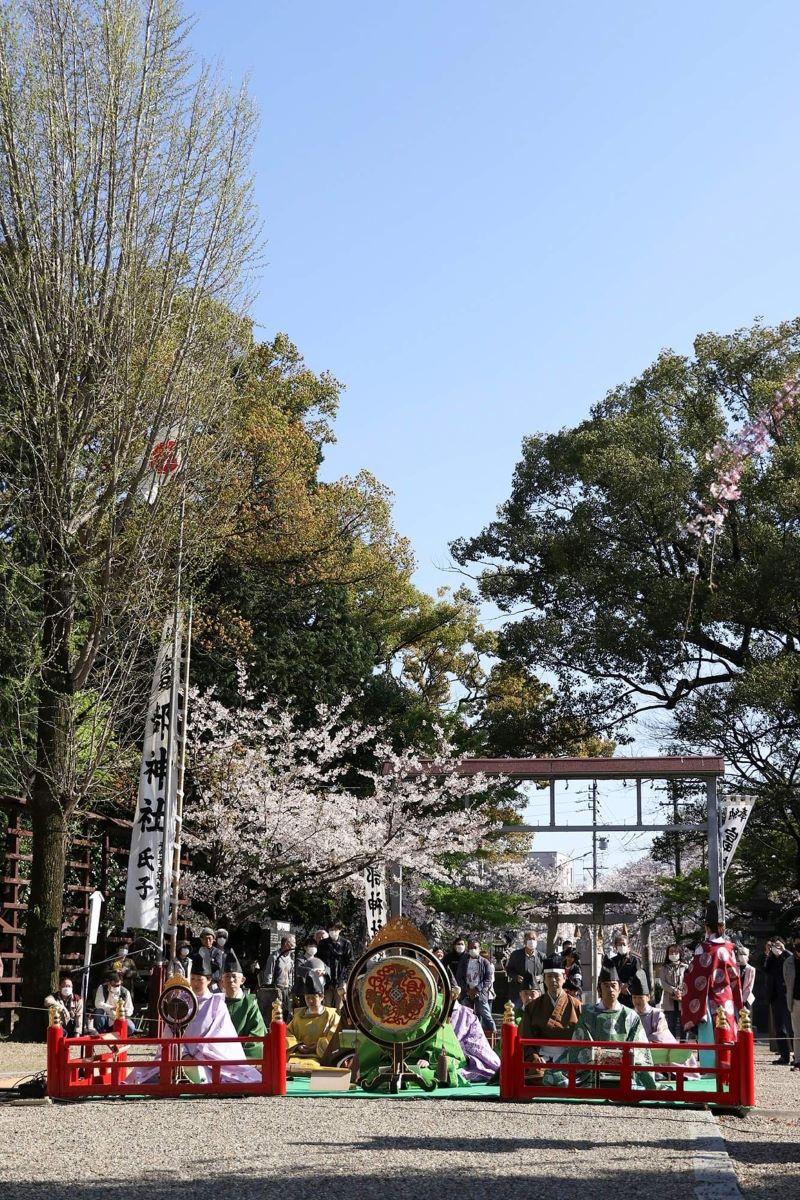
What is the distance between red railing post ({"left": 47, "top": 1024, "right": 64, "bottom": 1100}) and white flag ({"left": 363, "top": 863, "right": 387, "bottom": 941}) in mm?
10202

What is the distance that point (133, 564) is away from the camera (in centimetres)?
1623

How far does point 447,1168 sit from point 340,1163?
23.2 inches

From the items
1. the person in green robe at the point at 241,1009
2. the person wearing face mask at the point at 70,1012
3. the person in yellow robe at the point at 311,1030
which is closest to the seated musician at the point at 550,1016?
the person in yellow robe at the point at 311,1030

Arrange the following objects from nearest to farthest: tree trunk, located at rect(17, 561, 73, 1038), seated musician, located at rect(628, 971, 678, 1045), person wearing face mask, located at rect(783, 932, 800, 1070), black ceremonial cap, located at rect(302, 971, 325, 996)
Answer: seated musician, located at rect(628, 971, 678, 1045) → person wearing face mask, located at rect(783, 932, 800, 1070) → black ceremonial cap, located at rect(302, 971, 325, 996) → tree trunk, located at rect(17, 561, 73, 1038)

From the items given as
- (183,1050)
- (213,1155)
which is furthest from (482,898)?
(213,1155)

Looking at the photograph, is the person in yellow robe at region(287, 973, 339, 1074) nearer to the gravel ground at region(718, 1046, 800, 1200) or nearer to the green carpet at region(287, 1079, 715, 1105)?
the green carpet at region(287, 1079, 715, 1105)

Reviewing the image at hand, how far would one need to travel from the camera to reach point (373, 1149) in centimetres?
760

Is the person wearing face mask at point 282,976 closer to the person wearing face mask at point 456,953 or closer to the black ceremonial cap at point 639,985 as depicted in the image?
the person wearing face mask at point 456,953

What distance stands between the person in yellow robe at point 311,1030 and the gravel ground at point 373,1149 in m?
2.41

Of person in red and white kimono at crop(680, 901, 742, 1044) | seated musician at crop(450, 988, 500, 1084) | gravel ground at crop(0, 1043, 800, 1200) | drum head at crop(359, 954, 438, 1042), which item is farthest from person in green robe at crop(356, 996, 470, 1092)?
person in red and white kimono at crop(680, 901, 742, 1044)

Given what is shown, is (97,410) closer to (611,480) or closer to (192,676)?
(192,676)

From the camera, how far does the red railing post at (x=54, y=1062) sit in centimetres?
1036

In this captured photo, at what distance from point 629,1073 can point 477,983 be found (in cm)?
452

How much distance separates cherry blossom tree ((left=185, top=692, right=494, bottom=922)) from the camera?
22562mm
